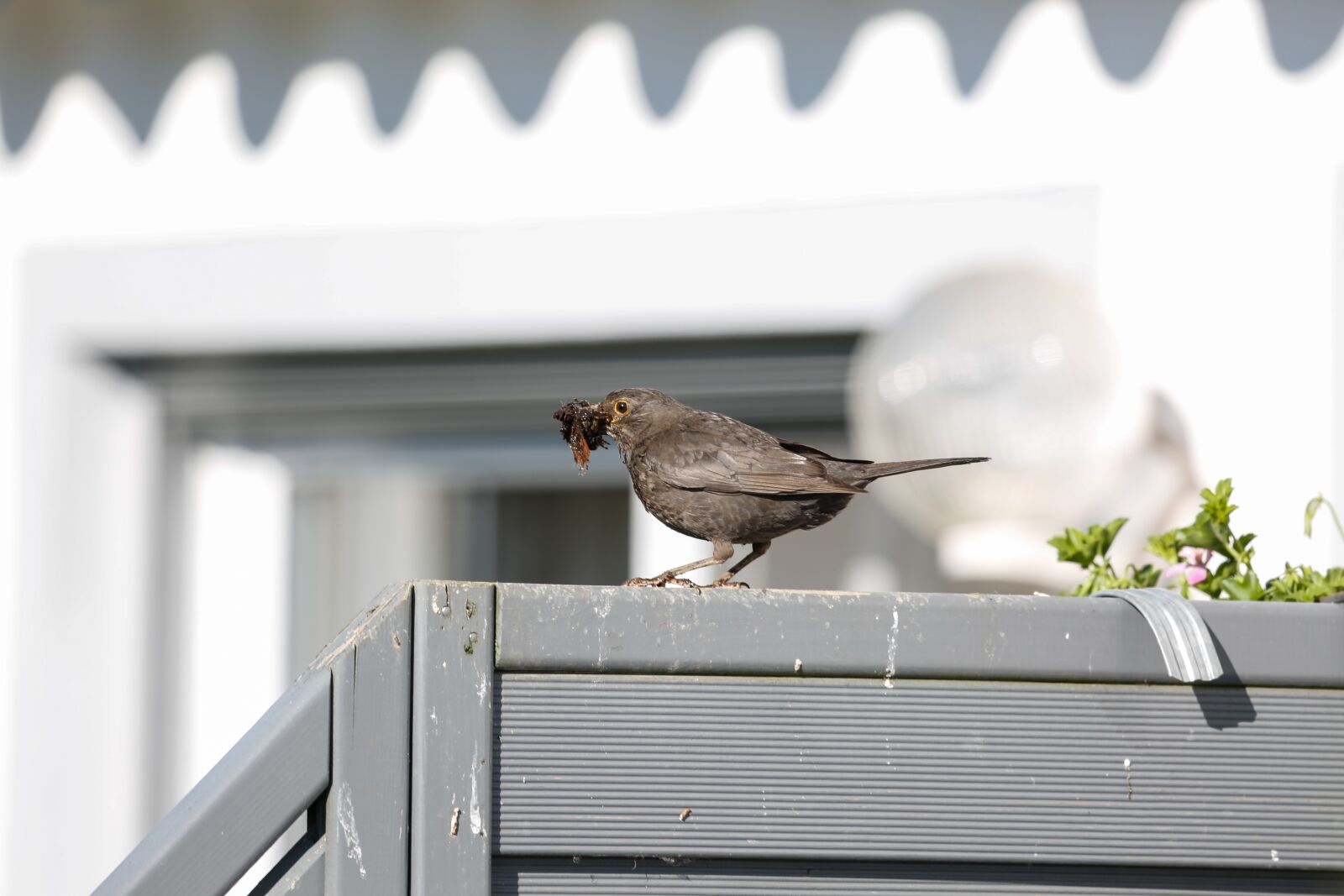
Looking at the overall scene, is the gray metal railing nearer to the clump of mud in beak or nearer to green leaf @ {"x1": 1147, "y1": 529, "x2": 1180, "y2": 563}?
green leaf @ {"x1": 1147, "y1": 529, "x2": 1180, "y2": 563}

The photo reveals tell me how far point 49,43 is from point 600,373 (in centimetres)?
183

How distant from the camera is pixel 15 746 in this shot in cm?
409

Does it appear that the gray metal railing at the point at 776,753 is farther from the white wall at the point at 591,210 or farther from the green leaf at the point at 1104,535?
the white wall at the point at 591,210

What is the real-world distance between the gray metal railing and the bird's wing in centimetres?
66

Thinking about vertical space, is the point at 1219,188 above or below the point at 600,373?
above

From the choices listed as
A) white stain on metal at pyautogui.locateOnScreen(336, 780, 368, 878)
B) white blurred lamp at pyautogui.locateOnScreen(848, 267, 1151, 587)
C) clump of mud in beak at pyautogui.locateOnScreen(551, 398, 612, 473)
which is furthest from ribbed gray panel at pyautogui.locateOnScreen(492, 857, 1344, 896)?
white blurred lamp at pyautogui.locateOnScreen(848, 267, 1151, 587)

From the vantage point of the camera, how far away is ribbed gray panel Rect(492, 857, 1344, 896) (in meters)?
1.56

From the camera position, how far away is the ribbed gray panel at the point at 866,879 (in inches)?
61.4

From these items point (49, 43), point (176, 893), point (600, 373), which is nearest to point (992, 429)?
point (600, 373)

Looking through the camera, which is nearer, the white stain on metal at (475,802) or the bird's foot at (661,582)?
the white stain on metal at (475,802)

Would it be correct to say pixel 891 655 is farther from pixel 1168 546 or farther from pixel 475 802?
pixel 1168 546

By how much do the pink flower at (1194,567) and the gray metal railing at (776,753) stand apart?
0.38m

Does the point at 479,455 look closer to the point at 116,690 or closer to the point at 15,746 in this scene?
the point at 116,690

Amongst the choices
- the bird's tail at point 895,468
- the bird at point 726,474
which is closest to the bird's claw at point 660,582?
the bird at point 726,474
